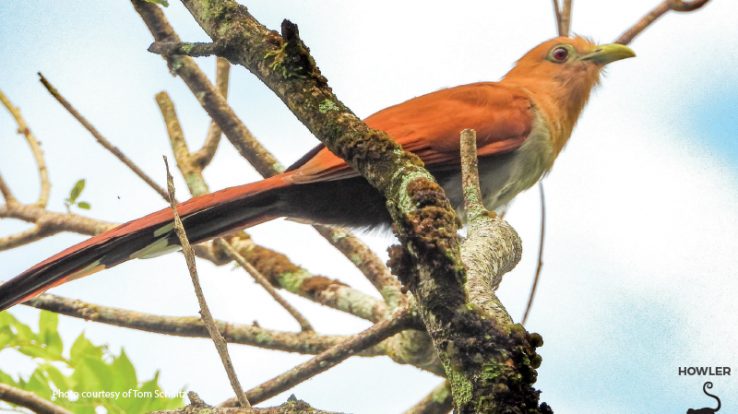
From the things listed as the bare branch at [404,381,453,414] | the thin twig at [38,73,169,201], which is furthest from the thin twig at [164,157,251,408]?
the bare branch at [404,381,453,414]

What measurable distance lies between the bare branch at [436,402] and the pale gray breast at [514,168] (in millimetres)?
776

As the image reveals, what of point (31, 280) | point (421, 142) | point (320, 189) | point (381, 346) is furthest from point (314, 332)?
point (31, 280)

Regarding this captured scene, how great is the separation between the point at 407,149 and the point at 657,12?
1270 mm

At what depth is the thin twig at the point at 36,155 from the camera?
12.7ft

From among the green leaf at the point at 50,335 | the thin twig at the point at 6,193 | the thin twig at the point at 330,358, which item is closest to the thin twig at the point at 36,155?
the thin twig at the point at 6,193

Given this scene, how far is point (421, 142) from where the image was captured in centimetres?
316

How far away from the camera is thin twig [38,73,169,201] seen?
2482mm

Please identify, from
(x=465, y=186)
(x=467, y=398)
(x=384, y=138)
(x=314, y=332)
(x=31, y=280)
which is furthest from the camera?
(x=314, y=332)

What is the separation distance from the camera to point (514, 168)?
3410mm

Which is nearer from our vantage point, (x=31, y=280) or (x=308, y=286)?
(x=31, y=280)

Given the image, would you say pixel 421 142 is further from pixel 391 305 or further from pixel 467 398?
pixel 467 398

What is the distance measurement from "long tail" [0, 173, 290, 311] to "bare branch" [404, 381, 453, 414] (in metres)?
0.94

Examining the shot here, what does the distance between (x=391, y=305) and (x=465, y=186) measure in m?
1.46

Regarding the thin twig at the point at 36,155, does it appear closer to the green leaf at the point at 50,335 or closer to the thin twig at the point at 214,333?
the green leaf at the point at 50,335
